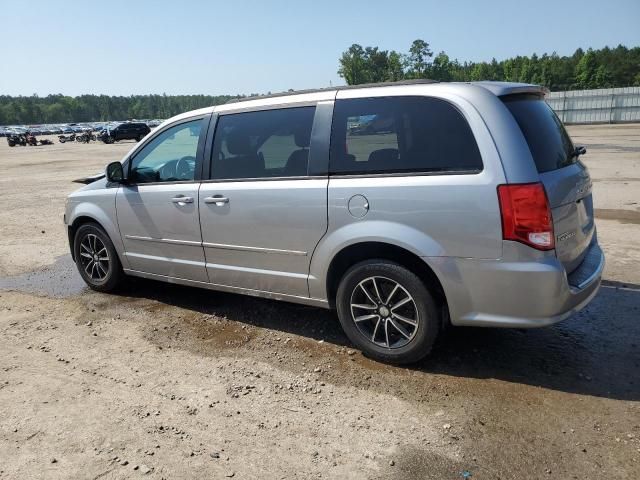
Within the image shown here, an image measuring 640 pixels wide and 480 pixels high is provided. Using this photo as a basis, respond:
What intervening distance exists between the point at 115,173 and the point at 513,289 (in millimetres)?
3947

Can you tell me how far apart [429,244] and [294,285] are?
49.3 inches

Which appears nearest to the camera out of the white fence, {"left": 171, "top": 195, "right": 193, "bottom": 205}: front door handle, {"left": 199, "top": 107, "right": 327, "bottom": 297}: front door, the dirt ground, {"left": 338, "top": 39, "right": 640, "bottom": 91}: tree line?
the dirt ground

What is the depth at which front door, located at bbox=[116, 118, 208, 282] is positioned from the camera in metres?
4.79

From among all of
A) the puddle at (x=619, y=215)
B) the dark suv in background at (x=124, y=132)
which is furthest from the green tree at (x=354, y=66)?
the puddle at (x=619, y=215)

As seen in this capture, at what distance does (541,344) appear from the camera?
4082mm

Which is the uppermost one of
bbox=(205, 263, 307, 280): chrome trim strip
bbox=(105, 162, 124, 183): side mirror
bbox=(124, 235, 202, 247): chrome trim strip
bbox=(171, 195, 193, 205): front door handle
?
bbox=(105, 162, 124, 183): side mirror

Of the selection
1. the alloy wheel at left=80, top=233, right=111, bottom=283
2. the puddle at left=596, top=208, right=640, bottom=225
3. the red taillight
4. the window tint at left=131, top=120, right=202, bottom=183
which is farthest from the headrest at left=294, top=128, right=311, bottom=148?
the puddle at left=596, top=208, right=640, bottom=225

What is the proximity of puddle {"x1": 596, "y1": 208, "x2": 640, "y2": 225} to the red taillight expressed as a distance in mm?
5696

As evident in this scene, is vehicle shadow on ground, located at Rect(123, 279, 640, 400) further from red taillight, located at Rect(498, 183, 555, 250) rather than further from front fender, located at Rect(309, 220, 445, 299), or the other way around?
red taillight, located at Rect(498, 183, 555, 250)

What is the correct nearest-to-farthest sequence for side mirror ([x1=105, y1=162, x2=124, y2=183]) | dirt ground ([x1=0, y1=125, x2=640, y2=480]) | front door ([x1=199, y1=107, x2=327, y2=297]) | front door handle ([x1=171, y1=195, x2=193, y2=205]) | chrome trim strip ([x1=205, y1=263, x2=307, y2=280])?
1. dirt ground ([x1=0, y1=125, x2=640, y2=480])
2. front door ([x1=199, y1=107, x2=327, y2=297])
3. chrome trim strip ([x1=205, y1=263, x2=307, y2=280])
4. front door handle ([x1=171, y1=195, x2=193, y2=205])
5. side mirror ([x1=105, y1=162, x2=124, y2=183])

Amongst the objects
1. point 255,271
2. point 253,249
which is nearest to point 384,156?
point 253,249

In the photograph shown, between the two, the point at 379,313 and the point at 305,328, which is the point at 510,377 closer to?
the point at 379,313

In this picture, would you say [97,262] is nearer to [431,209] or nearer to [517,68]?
[431,209]

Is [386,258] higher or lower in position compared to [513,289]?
higher
